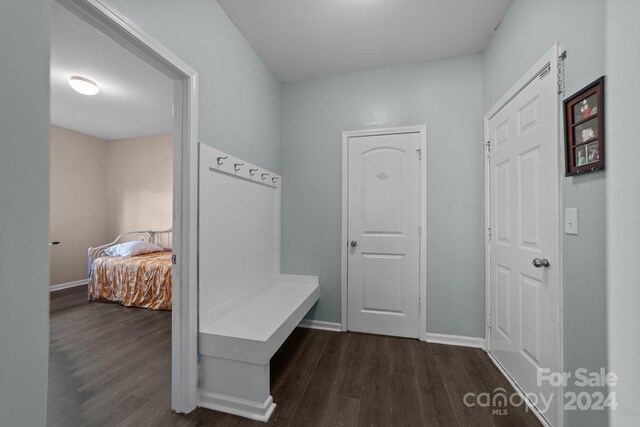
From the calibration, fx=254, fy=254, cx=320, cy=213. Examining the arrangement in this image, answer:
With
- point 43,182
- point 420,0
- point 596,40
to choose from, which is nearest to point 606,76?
point 596,40

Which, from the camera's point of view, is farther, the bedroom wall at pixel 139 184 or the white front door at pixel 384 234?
the bedroom wall at pixel 139 184

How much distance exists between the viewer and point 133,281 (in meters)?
3.39

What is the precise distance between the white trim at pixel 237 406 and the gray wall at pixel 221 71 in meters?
1.64

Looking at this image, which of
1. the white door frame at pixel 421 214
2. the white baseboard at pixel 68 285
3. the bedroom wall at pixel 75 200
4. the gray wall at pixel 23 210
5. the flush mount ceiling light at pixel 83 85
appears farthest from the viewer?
the bedroom wall at pixel 75 200

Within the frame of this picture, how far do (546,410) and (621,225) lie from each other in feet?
3.83

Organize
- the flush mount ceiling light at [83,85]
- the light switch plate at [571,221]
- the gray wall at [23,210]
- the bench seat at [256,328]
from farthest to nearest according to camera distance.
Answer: the flush mount ceiling light at [83,85] → the bench seat at [256,328] → the light switch plate at [571,221] → the gray wall at [23,210]

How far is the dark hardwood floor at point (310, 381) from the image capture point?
4.89 ft

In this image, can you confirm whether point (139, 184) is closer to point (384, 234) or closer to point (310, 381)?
point (384, 234)

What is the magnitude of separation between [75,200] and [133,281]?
2429mm

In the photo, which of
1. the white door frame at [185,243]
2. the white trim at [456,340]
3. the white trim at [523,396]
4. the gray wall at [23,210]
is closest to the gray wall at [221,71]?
the white door frame at [185,243]

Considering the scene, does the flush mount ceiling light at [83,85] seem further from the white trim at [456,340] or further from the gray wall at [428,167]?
the white trim at [456,340]

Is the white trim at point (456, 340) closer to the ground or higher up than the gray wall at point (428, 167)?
closer to the ground

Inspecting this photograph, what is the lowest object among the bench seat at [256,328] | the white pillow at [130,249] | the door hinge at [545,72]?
the bench seat at [256,328]

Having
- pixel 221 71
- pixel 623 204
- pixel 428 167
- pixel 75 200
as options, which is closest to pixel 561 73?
pixel 623 204
